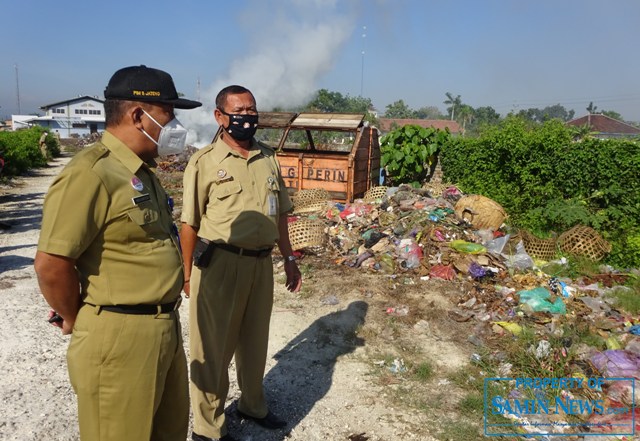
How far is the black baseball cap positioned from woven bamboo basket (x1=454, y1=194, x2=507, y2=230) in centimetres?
610

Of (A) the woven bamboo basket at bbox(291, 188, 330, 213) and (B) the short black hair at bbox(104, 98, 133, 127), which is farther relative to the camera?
(A) the woven bamboo basket at bbox(291, 188, 330, 213)

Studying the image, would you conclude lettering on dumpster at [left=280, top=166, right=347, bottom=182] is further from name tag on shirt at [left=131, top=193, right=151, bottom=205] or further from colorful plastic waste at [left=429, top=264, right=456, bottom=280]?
name tag on shirt at [left=131, top=193, right=151, bottom=205]

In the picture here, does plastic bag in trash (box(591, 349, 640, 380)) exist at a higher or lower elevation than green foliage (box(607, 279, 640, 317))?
lower

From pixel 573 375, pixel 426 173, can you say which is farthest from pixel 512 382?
pixel 426 173

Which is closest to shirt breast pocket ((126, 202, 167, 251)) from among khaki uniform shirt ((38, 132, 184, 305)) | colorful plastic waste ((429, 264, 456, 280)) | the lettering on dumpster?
khaki uniform shirt ((38, 132, 184, 305))

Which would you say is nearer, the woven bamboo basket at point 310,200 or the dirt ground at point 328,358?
the dirt ground at point 328,358

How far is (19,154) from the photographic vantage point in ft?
53.1

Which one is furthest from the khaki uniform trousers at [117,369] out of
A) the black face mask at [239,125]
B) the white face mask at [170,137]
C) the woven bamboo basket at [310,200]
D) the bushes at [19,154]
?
the bushes at [19,154]

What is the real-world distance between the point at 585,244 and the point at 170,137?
6227 mm

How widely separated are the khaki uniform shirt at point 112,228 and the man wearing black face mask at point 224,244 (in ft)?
2.64

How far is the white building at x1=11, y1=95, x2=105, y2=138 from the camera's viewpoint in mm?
54062

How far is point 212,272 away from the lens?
2584mm

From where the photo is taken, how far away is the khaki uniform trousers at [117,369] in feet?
5.20

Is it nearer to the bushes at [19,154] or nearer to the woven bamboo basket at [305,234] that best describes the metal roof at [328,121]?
the woven bamboo basket at [305,234]
